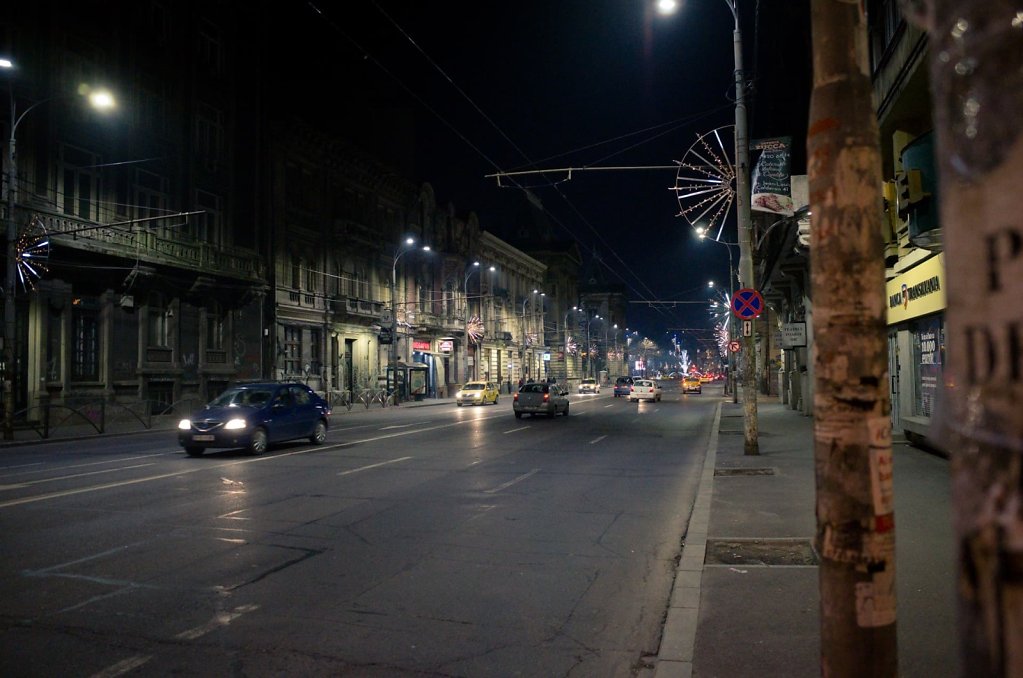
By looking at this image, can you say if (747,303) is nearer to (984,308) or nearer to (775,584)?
(775,584)

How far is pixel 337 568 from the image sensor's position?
7.14 m

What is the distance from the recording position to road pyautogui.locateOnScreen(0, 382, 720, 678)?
16.5 feet

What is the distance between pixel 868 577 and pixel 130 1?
36325 millimetres

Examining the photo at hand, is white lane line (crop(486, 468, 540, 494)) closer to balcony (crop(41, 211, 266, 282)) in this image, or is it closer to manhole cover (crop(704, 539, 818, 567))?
manhole cover (crop(704, 539, 818, 567))

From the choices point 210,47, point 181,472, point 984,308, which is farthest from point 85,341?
point 984,308

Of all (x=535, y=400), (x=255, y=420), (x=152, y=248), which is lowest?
(x=535, y=400)

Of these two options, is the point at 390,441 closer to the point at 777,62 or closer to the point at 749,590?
the point at 749,590

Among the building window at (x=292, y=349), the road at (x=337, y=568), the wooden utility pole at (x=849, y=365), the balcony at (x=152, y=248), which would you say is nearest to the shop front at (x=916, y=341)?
the road at (x=337, y=568)

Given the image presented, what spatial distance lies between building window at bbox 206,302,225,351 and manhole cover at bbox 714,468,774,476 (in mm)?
28359

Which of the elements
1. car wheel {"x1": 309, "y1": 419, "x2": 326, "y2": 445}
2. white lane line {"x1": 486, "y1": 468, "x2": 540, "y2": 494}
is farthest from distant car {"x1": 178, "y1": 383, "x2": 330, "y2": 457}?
white lane line {"x1": 486, "y1": 468, "x2": 540, "y2": 494}

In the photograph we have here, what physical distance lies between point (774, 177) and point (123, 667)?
1389cm

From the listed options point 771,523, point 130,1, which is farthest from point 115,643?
point 130,1

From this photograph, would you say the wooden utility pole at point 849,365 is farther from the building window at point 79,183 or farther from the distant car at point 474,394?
the distant car at point 474,394

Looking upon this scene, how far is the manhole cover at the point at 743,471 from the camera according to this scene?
1293 cm
